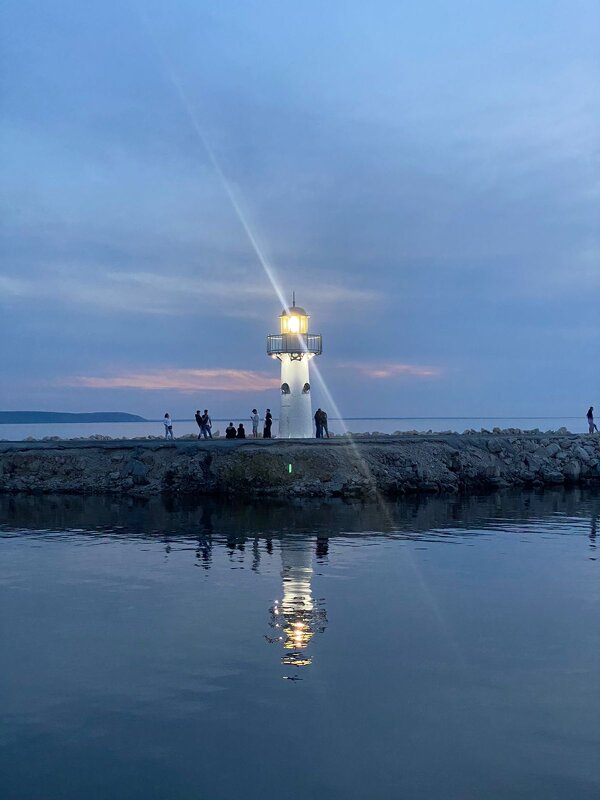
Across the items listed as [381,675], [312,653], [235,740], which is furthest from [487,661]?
[235,740]

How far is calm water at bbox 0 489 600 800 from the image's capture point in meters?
8.42

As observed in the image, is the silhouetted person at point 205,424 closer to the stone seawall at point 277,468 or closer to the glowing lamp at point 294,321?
the stone seawall at point 277,468

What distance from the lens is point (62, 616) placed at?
47.6ft

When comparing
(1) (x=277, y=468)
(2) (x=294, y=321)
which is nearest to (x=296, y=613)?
(1) (x=277, y=468)

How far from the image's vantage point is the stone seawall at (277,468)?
34.8m

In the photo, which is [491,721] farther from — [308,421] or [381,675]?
[308,421]

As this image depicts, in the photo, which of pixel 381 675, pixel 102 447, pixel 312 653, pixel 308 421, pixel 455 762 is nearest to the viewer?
pixel 455 762

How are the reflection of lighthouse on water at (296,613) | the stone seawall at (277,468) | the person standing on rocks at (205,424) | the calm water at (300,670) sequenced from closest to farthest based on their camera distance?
the calm water at (300,670), the reflection of lighthouse on water at (296,613), the stone seawall at (277,468), the person standing on rocks at (205,424)

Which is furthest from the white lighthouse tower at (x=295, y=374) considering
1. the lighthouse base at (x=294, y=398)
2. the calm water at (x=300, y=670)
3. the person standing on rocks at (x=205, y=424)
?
the calm water at (x=300, y=670)

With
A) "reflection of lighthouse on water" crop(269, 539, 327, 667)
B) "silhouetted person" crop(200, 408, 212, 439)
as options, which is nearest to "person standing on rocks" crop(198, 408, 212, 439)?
"silhouetted person" crop(200, 408, 212, 439)

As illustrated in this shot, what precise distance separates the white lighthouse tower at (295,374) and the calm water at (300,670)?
2033 centimetres

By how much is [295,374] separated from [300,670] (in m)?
31.6

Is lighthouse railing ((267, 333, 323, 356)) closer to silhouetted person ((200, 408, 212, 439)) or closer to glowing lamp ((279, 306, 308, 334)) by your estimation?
glowing lamp ((279, 306, 308, 334))

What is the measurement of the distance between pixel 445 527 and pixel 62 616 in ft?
46.5
